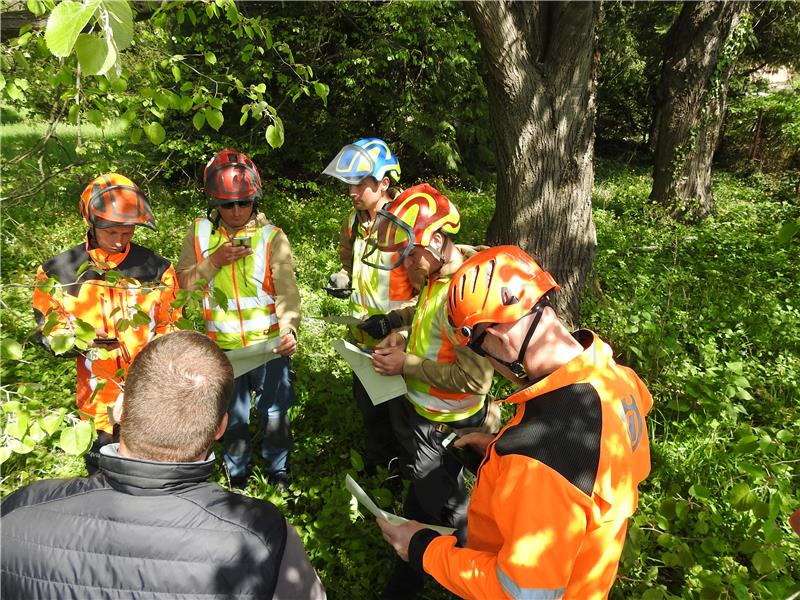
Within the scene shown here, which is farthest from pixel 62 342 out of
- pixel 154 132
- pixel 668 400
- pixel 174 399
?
pixel 668 400

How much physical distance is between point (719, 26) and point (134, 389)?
9.72 metres

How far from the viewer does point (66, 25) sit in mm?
911

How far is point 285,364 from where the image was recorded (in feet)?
11.4

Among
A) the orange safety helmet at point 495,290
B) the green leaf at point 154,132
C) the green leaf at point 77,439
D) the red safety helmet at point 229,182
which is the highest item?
the green leaf at point 154,132

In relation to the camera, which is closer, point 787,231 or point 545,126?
point 787,231

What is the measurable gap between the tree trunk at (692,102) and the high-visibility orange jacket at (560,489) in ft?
27.9

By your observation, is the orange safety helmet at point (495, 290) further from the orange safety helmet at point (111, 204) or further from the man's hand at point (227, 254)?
the orange safety helmet at point (111, 204)

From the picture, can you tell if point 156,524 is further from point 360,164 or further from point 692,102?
point 692,102

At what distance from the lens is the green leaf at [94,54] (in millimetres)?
961

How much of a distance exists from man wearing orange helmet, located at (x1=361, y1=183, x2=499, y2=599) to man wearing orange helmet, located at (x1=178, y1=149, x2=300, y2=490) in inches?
33.1

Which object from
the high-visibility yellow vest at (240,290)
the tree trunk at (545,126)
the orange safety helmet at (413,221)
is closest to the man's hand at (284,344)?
the high-visibility yellow vest at (240,290)

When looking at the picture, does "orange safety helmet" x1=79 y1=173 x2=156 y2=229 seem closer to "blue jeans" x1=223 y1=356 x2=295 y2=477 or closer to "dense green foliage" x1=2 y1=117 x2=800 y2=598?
"dense green foliage" x1=2 y1=117 x2=800 y2=598

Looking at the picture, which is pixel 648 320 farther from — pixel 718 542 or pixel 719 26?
pixel 719 26

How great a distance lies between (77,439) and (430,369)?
5.12ft
